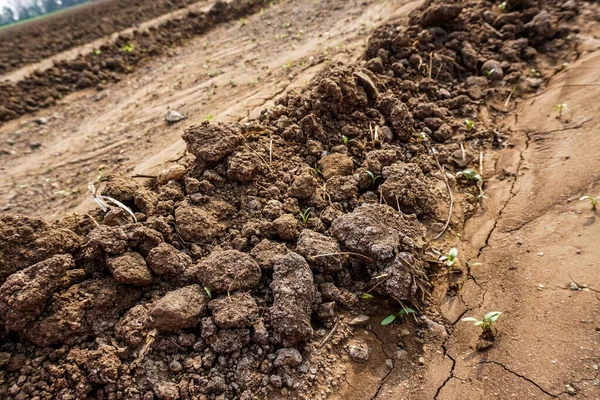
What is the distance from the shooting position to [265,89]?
13.9ft

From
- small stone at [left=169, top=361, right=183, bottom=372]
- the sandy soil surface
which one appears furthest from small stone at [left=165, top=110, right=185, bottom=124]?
small stone at [left=169, top=361, right=183, bottom=372]

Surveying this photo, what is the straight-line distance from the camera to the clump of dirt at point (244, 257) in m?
1.74

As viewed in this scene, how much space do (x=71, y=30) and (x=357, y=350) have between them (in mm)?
11434

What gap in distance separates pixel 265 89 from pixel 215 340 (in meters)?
3.25

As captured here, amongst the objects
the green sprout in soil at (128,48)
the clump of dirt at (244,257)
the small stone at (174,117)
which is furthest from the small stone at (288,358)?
the green sprout in soil at (128,48)

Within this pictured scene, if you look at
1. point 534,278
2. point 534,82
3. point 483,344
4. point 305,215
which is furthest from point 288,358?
point 534,82

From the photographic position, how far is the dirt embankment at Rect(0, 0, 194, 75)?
27.4ft

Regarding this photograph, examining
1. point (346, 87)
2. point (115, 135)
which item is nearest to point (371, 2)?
point (346, 87)

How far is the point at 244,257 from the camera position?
2.02 metres

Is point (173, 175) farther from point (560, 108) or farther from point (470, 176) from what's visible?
point (560, 108)

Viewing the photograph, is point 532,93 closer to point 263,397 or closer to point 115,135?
point 263,397

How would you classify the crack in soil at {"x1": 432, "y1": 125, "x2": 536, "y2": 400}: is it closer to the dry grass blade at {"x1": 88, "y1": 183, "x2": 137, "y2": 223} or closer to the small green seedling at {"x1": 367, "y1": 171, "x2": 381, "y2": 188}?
the small green seedling at {"x1": 367, "y1": 171, "x2": 381, "y2": 188}

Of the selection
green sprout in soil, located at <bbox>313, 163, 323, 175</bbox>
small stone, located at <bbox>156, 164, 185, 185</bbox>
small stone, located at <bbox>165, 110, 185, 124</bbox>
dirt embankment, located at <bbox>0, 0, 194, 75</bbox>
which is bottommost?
green sprout in soil, located at <bbox>313, 163, 323, 175</bbox>

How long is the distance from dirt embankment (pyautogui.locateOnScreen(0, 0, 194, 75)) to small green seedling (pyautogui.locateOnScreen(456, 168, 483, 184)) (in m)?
9.83
